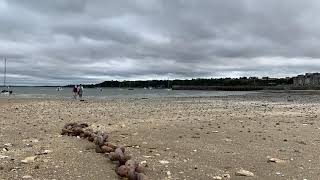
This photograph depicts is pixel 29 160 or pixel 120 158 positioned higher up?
pixel 120 158

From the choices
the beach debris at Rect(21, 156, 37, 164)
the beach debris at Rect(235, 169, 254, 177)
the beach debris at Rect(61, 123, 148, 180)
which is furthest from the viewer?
the beach debris at Rect(21, 156, 37, 164)

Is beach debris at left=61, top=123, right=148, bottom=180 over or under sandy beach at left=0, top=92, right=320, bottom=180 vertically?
over

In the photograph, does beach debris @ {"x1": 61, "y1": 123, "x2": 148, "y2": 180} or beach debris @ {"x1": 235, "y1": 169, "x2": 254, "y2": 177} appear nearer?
beach debris @ {"x1": 61, "y1": 123, "x2": 148, "y2": 180}

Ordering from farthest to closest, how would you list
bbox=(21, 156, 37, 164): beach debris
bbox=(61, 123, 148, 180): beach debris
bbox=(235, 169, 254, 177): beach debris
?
bbox=(21, 156, 37, 164): beach debris < bbox=(235, 169, 254, 177): beach debris < bbox=(61, 123, 148, 180): beach debris

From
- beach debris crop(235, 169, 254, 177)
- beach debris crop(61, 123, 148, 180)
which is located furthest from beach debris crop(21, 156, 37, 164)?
beach debris crop(235, 169, 254, 177)

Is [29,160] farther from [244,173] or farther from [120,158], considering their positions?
[244,173]

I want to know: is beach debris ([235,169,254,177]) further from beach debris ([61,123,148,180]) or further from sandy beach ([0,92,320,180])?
beach debris ([61,123,148,180])

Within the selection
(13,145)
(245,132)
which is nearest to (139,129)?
(245,132)

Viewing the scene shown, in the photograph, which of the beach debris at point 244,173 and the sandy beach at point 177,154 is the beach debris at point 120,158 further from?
the beach debris at point 244,173

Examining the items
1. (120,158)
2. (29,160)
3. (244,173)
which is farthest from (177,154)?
(29,160)

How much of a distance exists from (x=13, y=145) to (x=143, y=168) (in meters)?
4.69

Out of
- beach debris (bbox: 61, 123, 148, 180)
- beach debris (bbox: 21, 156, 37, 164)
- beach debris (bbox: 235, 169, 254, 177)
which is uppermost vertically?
beach debris (bbox: 61, 123, 148, 180)

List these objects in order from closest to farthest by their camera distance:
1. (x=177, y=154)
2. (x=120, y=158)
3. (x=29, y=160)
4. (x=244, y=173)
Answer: (x=244, y=173) < (x=120, y=158) < (x=29, y=160) < (x=177, y=154)

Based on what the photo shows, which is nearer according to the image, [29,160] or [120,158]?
[120,158]
